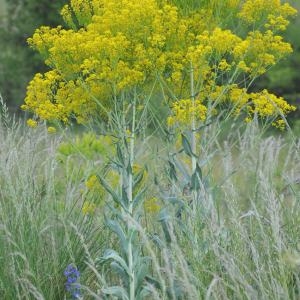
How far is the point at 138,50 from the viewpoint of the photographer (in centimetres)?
359

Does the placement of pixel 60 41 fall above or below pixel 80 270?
above

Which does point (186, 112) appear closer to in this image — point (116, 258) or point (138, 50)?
point (138, 50)

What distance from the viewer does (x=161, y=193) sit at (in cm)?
383

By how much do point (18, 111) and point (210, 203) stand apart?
519 inches

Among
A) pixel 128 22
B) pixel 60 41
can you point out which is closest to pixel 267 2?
pixel 128 22

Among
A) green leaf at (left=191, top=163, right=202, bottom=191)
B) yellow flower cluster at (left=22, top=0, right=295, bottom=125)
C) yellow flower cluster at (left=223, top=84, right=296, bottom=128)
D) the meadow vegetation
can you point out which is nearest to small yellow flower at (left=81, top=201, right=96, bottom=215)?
the meadow vegetation

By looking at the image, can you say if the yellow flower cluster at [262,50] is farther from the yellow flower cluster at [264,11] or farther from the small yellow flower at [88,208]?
the small yellow flower at [88,208]

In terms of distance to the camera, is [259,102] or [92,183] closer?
[259,102]

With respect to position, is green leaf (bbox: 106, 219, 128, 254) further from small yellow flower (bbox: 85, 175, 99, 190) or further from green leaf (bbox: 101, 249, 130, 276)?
small yellow flower (bbox: 85, 175, 99, 190)

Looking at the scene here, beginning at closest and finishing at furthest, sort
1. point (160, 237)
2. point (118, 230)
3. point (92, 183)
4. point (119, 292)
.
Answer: point (119, 292), point (118, 230), point (160, 237), point (92, 183)

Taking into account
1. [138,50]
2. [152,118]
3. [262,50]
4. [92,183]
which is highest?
Answer: [138,50]

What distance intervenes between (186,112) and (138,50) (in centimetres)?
36

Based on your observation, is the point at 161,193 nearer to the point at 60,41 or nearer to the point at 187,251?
the point at 187,251

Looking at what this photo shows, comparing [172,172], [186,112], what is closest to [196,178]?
[172,172]
